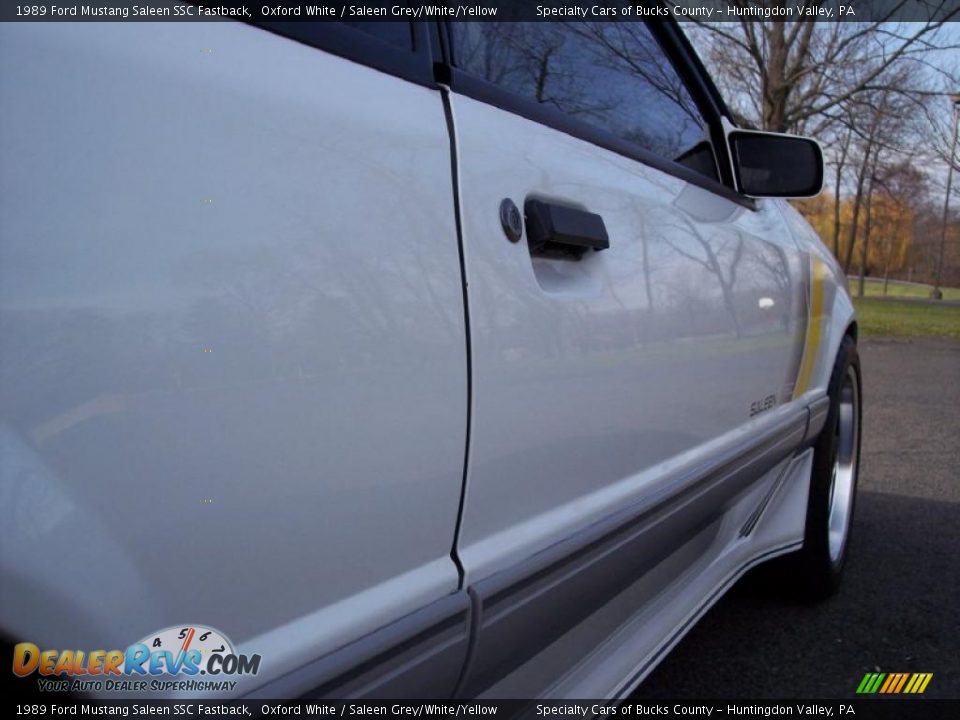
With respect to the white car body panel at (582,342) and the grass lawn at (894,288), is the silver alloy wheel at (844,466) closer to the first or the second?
the white car body panel at (582,342)

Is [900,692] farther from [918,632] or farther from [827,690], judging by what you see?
[918,632]

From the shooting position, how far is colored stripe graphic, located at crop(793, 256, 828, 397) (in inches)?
104

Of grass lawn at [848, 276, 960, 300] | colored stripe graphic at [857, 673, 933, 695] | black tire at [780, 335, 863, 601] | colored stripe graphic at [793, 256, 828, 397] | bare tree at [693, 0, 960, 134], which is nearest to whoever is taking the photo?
colored stripe graphic at [857, 673, 933, 695]

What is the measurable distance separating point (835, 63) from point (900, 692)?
14504 mm

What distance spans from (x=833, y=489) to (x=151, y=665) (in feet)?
9.72

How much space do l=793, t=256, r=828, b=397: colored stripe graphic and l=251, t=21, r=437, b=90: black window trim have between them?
72.6 inches

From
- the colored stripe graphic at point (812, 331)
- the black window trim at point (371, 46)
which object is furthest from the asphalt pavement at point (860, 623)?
the black window trim at point (371, 46)

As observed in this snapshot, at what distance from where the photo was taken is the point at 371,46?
103 centimetres

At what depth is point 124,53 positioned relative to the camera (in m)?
0.74

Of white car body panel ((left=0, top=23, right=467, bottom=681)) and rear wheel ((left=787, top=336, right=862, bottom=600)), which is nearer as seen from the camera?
white car body panel ((left=0, top=23, right=467, bottom=681))

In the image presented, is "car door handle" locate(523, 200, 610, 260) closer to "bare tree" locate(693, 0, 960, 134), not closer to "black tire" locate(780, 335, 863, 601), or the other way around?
"black tire" locate(780, 335, 863, 601)

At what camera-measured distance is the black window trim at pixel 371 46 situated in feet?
3.10

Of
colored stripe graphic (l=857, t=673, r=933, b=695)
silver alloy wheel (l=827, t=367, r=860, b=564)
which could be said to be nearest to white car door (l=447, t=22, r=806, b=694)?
colored stripe graphic (l=857, t=673, r=933, b=695)

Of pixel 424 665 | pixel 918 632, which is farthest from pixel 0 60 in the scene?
pixel 918 632
